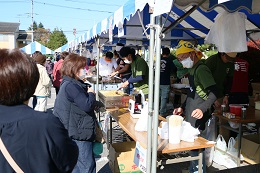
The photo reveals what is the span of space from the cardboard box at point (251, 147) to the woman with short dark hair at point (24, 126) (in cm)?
327

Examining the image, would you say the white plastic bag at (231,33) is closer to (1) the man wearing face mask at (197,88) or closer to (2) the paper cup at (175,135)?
(1) the man wearing face mask at (197,88)

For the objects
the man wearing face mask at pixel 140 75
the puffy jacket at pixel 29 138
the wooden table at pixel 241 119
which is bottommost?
the wooden table at pixel 241 119

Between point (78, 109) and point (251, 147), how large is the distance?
2651mm

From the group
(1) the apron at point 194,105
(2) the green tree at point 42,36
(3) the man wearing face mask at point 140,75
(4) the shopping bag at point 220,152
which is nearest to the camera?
(1) the apron at point 194,105

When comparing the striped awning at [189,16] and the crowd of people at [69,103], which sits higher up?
the striped awning at [189,16]

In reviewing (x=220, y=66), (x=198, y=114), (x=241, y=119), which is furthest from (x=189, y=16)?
(x=198, y=114)

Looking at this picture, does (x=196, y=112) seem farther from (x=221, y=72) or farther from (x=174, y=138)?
(x=221, y=72)

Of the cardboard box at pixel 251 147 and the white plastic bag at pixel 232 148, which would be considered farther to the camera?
the white plastic bag at pixel 232 148

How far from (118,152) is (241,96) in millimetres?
2565

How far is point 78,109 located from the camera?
2.51 metres

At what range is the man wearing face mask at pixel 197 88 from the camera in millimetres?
2691

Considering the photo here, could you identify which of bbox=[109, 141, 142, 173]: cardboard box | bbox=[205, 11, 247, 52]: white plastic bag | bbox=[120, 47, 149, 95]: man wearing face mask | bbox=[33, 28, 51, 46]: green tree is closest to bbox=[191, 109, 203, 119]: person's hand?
bbox=[205, 11, 247, 52]: white plastic bag

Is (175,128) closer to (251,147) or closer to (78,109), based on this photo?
(78,109)

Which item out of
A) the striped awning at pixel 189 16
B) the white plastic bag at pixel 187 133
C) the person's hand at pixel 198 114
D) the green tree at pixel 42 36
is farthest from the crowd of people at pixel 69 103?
the green tree at pixel 42 36
